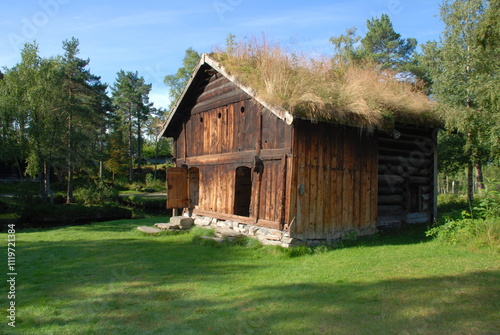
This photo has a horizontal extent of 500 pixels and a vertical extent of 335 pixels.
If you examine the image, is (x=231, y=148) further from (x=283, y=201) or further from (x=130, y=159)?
(x=130, y=159)

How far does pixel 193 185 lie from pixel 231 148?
3.34 m

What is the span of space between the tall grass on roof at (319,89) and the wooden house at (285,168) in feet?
1.17

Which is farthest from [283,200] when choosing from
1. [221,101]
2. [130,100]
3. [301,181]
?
[130,100]

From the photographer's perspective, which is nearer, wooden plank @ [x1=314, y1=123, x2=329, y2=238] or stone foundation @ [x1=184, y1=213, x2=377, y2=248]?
stone foundation @ [x1=184, y1=213, x2=377, y2=248]

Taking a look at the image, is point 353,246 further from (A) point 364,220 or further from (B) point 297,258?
(B) point 297,258

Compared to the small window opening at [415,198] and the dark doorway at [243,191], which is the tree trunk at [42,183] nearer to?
the dark doorway at [243,191]

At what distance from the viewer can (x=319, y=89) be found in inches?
372

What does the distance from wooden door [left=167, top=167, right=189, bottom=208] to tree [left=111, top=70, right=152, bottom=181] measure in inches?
1222

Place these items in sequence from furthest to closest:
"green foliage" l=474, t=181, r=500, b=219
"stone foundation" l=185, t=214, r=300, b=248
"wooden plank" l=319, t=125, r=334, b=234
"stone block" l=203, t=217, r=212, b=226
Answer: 1. "stone block" l=203, t=217, r=212, b=226
2. "wooden plank" l=319, t=125, r=334, b=234
3. "stone foundation" l=185, t=214, r=300, b=248
4. "green foliage" l=474, t=181, r=500, b=219

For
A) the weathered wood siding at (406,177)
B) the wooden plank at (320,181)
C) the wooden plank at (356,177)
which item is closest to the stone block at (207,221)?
the wooden plank at (320,181)

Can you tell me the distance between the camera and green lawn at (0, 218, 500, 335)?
195 inches

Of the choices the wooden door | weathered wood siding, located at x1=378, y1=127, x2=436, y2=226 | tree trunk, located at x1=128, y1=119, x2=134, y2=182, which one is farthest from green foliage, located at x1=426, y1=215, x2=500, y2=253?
tree trunk, located at x1=128, y1=119, x2=134, y2=182

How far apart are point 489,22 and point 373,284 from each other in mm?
8039

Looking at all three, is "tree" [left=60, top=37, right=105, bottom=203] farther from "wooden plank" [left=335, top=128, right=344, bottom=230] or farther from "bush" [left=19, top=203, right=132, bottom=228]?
"wooden plank" [left=335, top=128, right=344, bottom=230]
